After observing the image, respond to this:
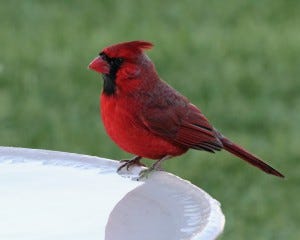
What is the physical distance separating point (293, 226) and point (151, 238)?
3048 mm

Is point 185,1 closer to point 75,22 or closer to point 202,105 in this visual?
point 75,22

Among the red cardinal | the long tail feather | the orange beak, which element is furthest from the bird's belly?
the long tail feather

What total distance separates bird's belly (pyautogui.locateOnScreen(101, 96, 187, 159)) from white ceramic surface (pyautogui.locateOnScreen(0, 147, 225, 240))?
5.3 inches

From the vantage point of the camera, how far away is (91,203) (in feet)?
10.0

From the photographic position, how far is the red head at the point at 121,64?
140 inches

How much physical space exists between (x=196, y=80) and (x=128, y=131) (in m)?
3.73

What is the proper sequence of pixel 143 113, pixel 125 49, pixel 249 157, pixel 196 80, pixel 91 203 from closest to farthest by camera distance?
pixel 91 203
pixel 125 49
pixel 143 113
pixel 249 157
pixel 196 80

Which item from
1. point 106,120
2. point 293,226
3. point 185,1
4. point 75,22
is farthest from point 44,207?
point 185,1

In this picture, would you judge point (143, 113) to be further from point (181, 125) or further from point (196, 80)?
point (196, 80)

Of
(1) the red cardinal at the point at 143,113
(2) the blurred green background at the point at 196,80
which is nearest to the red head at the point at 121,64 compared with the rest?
(1) the red cardinal at the point at 143,113

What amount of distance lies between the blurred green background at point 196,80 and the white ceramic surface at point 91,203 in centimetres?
234

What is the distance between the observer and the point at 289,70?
761 centimetres

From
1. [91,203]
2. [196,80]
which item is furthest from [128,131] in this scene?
[196,80]

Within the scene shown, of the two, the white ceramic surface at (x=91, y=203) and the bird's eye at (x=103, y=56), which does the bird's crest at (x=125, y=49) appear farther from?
the white ceramic surface at (x=91, y=203)
